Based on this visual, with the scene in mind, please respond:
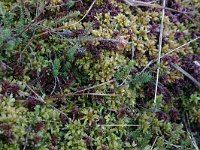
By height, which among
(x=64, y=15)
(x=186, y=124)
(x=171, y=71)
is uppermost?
(x=64, y=15)

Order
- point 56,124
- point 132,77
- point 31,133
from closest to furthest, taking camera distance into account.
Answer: point 31,133
point 56,124
point 132,77

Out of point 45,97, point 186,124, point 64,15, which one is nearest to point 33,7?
point 64,15

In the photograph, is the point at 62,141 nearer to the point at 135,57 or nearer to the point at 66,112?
the point at 66,112

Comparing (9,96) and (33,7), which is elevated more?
(33,7)

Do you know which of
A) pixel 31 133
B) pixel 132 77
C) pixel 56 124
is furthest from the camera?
pixel 132 77

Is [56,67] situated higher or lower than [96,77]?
higher

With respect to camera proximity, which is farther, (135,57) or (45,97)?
(135,57)

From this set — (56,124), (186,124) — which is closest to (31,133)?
(56,124)

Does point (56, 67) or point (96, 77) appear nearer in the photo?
point (56, 67)

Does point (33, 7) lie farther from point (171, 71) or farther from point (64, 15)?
point (171, 71)
